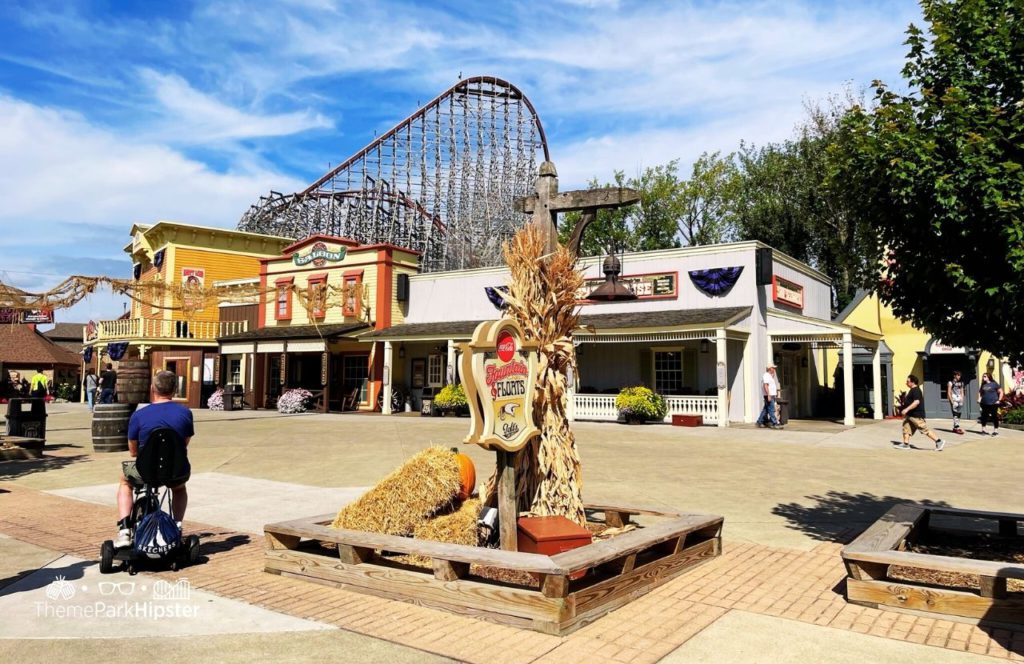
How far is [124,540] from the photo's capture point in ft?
17.9

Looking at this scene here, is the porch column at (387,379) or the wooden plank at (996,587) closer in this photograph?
the wooden plank at (996,587)

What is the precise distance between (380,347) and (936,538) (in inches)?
910

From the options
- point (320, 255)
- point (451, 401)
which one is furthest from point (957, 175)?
point (320, 255)

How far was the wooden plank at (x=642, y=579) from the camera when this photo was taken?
14.5 ft

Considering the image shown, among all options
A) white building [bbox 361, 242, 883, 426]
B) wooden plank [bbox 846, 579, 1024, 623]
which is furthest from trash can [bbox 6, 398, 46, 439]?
wooden plank [bbox 846, 579, 1024, 623]

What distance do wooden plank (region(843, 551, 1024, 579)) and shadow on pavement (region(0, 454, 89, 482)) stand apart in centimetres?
1081

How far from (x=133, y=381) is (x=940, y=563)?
557 inches

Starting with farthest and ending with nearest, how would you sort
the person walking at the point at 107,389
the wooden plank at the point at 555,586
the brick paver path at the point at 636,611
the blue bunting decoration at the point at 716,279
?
1. the blue bunting decoration at the point at 716,279
2. the person walking at the point at 107,389
3. the wooden plank at the point at 555,586
4. the brick paver path at the point at 636,611

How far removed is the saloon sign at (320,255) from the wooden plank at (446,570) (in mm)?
25067

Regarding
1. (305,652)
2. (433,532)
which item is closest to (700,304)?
(433,532)

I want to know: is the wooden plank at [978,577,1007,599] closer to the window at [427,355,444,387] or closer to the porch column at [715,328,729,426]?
the porch column at [715,328,729,426]

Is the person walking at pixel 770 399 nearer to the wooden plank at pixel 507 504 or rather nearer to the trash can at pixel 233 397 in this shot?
the wooden plank at pixel 507 504

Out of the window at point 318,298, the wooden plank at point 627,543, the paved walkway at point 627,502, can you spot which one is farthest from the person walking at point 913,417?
the window at point 318,298

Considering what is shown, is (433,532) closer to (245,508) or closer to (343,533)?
(343,533)
